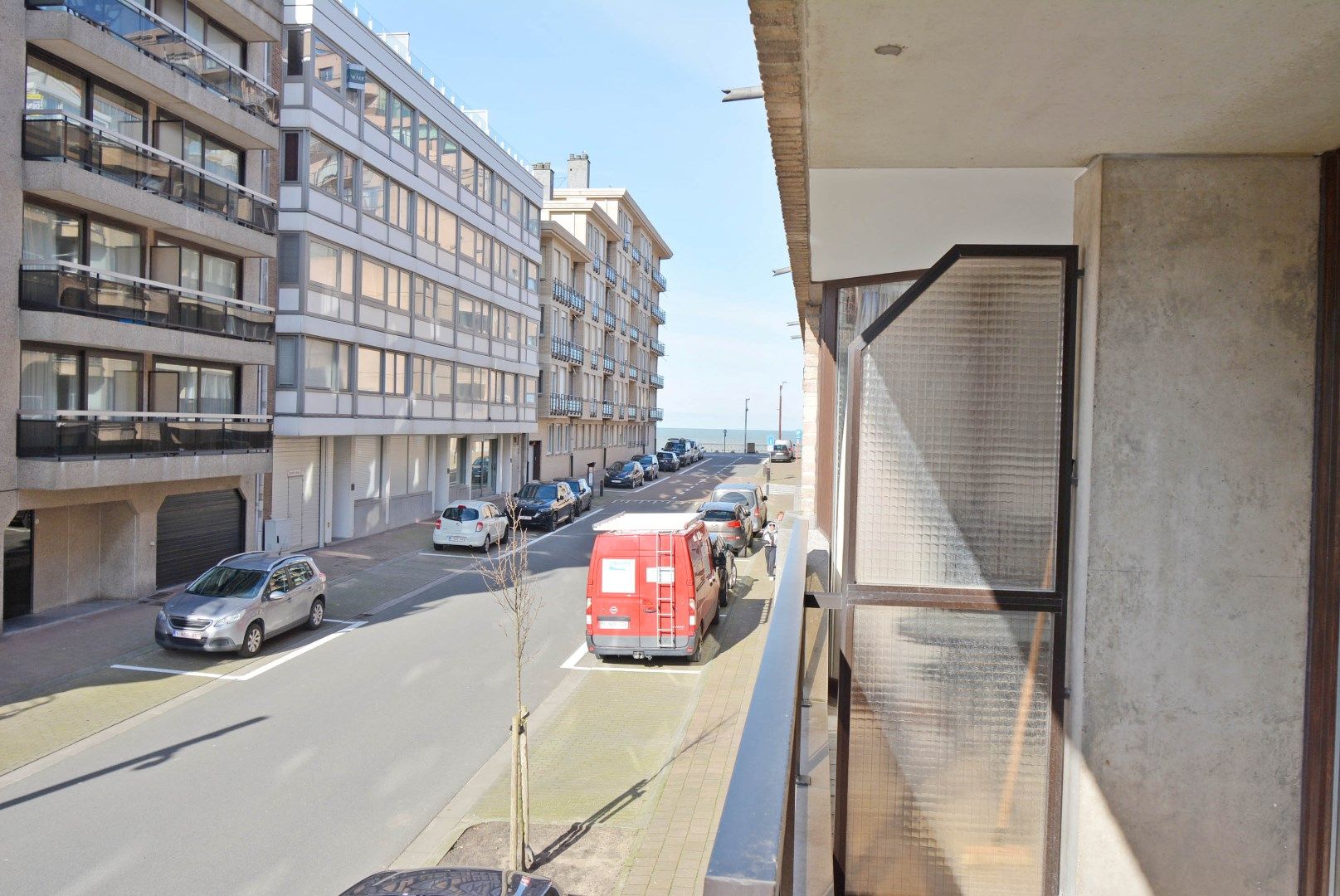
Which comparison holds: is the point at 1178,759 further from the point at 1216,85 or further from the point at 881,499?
the point at 1216,85

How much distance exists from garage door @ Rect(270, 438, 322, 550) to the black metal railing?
24484 mm

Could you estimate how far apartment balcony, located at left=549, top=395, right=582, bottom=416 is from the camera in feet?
162

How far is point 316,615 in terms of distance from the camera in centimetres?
1803

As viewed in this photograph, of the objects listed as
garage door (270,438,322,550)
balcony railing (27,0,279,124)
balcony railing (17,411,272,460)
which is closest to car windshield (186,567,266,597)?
balcony railing (17,411,272,460)

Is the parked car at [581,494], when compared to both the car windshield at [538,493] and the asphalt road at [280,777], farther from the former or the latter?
the asphalt road at [280,777]

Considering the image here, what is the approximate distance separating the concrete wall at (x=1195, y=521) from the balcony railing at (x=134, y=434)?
60.8 ft

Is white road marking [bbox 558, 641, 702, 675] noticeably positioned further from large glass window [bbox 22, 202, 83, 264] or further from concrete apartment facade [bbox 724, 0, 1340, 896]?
large glass window [bbox 22, 202, 83, 264]

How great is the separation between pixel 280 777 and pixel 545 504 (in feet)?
74.2

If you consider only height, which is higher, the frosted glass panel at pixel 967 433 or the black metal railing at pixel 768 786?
the frosted glass panel at pixel 967 433

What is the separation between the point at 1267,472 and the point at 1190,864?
1.35 metres

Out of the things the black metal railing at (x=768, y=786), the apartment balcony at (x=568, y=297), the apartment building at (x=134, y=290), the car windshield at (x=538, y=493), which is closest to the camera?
the black metal railing at (x=768, y=786)

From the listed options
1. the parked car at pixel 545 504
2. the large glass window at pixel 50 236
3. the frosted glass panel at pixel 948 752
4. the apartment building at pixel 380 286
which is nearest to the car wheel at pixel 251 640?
the large glass window at pixel 50 236

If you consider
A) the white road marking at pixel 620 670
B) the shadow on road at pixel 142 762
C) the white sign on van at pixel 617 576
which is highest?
the white sign on van at pixel 617 576

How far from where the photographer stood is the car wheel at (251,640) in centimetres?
1580
